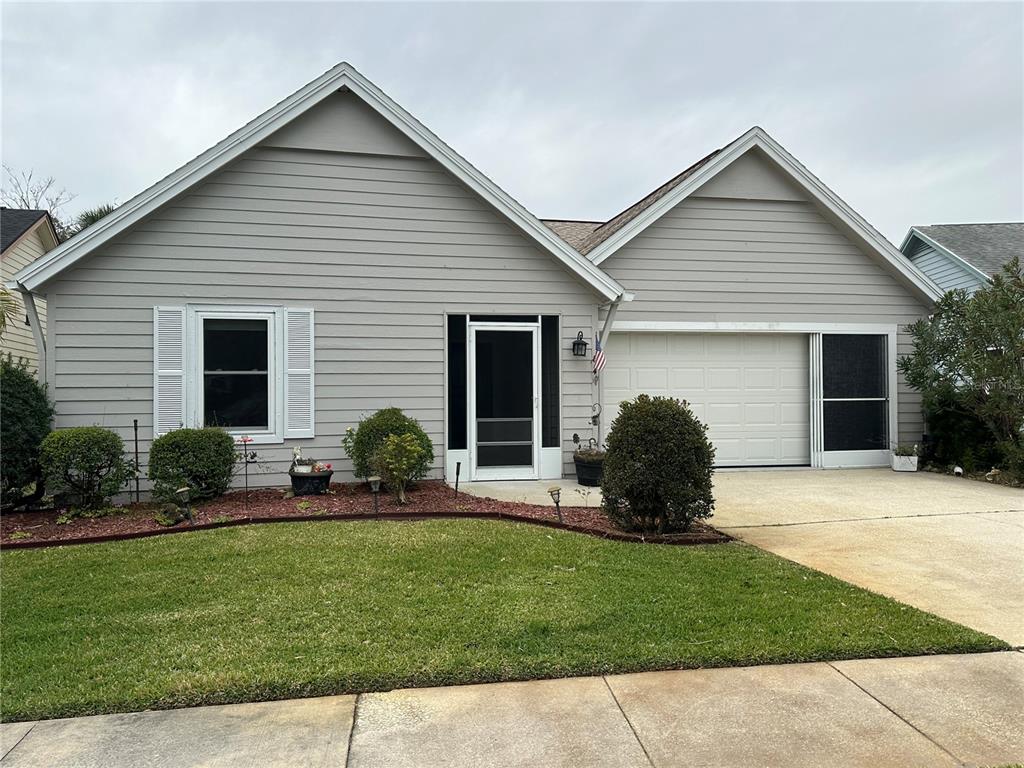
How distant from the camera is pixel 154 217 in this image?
866 centimetres

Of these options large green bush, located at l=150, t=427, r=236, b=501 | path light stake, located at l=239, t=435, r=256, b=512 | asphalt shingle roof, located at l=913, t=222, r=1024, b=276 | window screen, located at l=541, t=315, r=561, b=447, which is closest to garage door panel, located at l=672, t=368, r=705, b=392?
window screen, located at l=541, t=315, r=561, b=447

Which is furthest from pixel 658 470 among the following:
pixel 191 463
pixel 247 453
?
pixel 247 453

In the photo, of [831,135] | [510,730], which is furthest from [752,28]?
[510,730]

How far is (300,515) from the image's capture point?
724cm

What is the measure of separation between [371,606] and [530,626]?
3.59ft

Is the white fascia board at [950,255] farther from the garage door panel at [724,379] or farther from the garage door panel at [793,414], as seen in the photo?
the garage door panel at [724,379]

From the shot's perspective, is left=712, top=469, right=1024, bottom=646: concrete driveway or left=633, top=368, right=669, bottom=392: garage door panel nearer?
left=712, top=469, right=1024, bottom=646: concrete driveway

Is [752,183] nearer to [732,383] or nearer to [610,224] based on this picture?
[610,224]

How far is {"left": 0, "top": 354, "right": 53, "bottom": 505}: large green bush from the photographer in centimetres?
750

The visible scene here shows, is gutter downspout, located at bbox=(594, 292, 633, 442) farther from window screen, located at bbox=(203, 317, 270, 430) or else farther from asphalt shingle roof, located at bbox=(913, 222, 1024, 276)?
asphalt shingle roof, located at bbox=(913, 222, 1024, 276)

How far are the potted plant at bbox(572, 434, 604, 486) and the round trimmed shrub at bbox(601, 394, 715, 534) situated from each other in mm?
2587

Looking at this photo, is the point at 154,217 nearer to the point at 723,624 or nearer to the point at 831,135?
the point at 723,624

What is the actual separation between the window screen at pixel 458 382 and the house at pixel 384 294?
3 centimetres

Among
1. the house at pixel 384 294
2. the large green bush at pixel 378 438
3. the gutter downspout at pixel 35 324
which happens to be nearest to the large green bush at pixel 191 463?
the house at pixel 384 294
